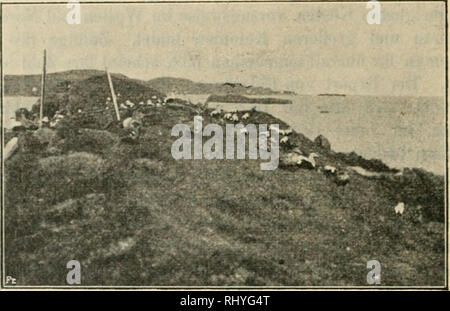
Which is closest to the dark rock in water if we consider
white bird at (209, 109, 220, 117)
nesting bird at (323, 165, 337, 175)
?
nesting bird at (323, 165, 337, 175)

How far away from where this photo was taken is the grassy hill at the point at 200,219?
11.3 ft

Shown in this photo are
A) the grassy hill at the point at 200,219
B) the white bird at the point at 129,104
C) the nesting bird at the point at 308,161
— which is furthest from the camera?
the white bird at the point at 129,104

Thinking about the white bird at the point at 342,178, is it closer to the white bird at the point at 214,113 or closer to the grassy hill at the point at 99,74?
the grassy hill at the point at 99,74

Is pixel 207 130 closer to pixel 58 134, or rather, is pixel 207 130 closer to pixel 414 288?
pixel 58 134

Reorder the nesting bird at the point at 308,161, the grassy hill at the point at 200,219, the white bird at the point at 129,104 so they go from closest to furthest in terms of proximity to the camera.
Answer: the grassy hill at the point at 200,219 → the nesting bird at the point at 308,161 → the white bird at the point at 129,104

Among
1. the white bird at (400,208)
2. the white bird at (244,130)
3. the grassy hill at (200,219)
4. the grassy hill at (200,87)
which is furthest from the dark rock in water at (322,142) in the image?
the white bird at (400,208)

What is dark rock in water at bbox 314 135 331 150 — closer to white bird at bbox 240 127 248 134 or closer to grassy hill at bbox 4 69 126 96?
white bird at bbox 240 127 248 134

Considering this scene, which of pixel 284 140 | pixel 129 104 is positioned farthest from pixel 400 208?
pixel 129 104

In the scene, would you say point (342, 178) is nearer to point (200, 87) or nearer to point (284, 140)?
point (284, 140)

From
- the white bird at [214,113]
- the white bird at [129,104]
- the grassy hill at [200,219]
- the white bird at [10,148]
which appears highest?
the white bird at [129,104]

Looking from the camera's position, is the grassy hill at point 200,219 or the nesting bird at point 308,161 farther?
the nesting bird at point 308,161

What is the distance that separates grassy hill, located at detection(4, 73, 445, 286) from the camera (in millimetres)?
3449
